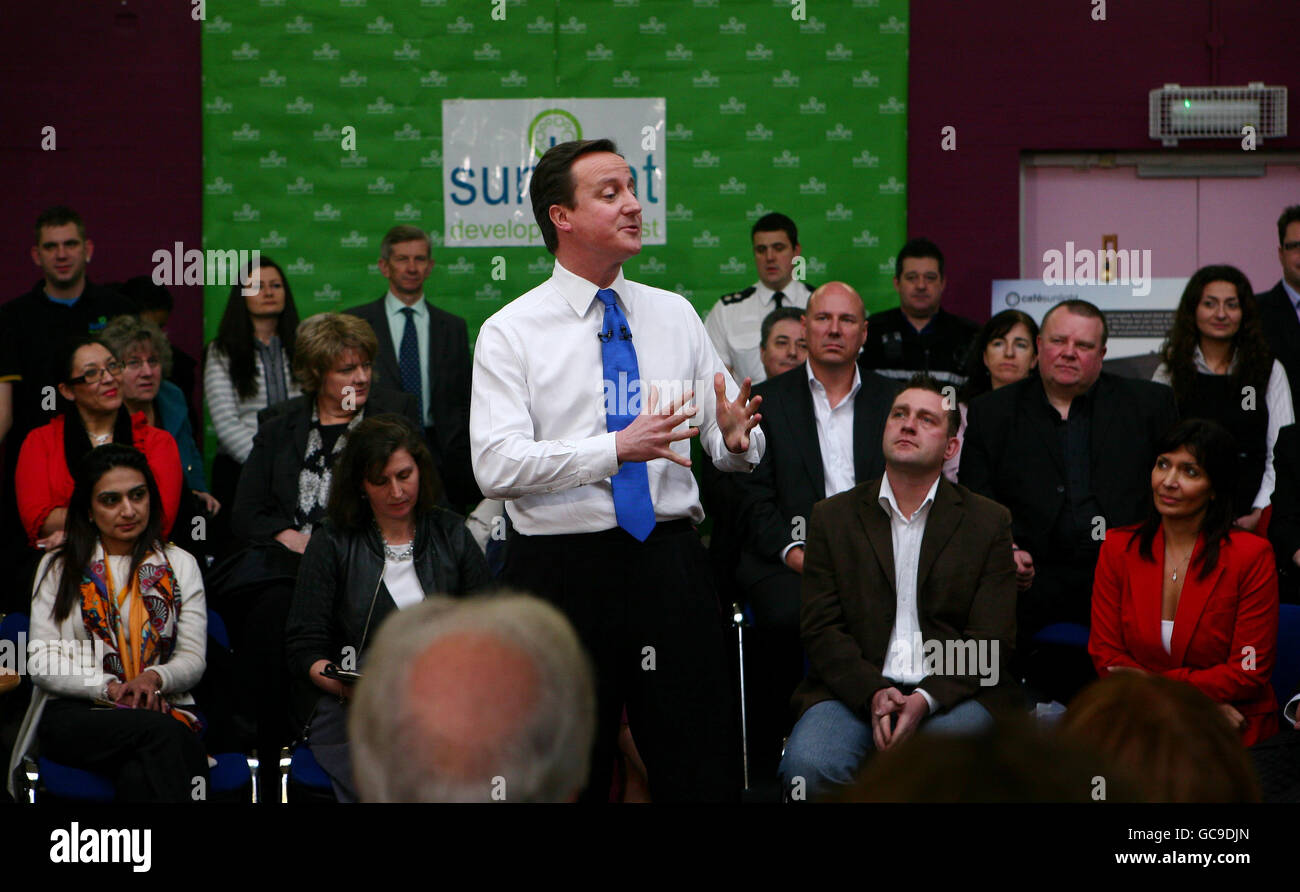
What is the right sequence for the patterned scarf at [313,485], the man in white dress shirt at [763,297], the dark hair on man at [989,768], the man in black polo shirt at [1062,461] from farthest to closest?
the man in white dress shirt at [763,297]
the patterned scarf at [313,485]
the man in black polo shirt at [1062,461]
the dark hair on man at [989,768]

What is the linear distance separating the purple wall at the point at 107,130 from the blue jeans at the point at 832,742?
5.50 m

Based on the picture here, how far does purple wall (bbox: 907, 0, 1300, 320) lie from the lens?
8094 mm

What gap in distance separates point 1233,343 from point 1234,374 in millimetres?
137

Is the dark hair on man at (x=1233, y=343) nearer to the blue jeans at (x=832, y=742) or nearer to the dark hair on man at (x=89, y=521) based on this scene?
the blue jeans at (x=832, y=742)

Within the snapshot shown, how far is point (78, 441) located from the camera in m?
5.16

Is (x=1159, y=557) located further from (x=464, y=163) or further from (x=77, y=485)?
(x=464, y=163)

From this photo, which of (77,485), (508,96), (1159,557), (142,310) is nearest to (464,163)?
(508,96)

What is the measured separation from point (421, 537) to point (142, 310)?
3.30 metres

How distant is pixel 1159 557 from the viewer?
4.29 meters

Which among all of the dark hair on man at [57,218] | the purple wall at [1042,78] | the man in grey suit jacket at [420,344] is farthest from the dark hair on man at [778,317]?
the dark hair on man at [57,218]

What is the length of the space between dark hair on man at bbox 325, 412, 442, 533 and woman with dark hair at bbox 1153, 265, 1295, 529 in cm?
296

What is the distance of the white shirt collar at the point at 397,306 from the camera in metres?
6.79

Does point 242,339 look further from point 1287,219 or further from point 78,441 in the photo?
point 1287,219

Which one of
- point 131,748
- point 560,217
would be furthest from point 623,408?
point 131,748
